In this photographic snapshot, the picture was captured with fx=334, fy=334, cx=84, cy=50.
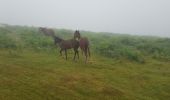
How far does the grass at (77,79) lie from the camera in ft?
51.5

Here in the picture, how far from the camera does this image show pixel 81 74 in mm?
19859

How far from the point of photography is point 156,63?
87.4ft

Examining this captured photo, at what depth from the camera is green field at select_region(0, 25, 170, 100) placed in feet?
52.2

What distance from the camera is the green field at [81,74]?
52.2ft

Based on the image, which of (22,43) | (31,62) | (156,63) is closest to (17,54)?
Result: (31,62)

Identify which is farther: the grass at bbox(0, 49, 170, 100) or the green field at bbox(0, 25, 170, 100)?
the green field at bbox(0, 25, 170, 100)

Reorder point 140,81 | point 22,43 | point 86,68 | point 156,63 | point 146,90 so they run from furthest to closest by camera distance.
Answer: point 22,43 → point 156,63 → point 86,68 → point 140,81 → point 146,90

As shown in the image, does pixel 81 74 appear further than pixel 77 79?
Yes

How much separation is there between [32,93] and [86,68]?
7.32m

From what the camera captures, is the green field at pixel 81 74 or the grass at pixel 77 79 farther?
the green field at pixel 81 74

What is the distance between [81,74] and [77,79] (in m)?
1.43

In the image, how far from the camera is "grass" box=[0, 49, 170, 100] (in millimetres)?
15695

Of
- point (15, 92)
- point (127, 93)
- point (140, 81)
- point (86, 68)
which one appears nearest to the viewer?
point (15, 92)

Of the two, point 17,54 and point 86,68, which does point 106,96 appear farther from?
point 17,54
